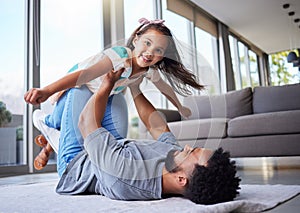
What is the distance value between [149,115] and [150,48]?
206 mm

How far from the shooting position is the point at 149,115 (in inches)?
35.3

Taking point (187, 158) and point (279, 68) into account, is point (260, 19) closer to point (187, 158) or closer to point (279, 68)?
point (279, 68)

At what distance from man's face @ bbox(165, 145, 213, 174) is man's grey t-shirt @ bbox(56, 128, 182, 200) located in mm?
19

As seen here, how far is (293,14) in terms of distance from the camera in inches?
205

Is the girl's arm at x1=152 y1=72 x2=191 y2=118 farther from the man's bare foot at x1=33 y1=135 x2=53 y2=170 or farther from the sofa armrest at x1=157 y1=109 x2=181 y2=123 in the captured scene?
the man's bare foot at x1=33 y1=135 x2=53 y2=170

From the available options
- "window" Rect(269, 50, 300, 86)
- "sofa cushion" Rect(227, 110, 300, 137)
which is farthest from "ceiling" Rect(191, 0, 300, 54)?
"sofa cushion" Rect(227, 110, 300, 137)

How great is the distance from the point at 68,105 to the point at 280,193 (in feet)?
2.27

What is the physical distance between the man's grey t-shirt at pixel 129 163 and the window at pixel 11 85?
1842mm

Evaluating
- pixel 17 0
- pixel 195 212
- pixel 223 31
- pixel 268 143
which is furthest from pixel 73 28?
pixel 223 31

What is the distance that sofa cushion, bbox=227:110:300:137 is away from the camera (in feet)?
6.91

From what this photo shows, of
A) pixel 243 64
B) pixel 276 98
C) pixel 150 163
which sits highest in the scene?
pixel 243 64

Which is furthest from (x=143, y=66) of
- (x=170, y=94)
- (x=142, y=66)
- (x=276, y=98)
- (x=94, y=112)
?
(x=276, y=98)

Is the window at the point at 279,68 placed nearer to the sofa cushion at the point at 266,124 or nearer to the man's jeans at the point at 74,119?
the sofa cushion at the point at 266,124

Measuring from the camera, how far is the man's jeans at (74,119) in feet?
2.91
